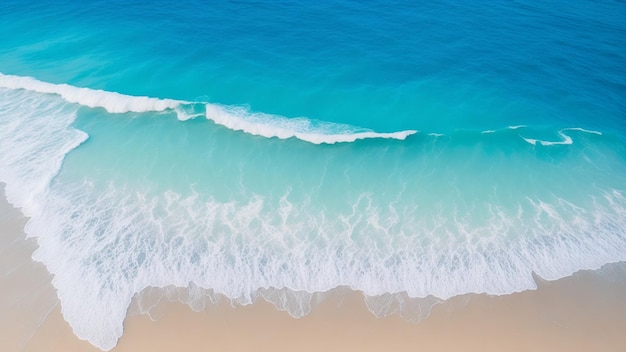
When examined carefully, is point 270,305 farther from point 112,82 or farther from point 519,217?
point 112,82

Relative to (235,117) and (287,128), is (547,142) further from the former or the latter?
(235,117)

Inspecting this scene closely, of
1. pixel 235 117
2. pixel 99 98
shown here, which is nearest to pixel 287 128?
pixel 235 117

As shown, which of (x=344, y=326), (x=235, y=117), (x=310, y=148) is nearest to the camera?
(x=344, y=326)

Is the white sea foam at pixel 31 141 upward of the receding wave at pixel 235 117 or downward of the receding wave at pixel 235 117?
downward

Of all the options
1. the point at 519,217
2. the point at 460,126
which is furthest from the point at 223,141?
the point at 519,217

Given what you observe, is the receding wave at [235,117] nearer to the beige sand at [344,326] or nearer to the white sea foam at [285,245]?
the white sea foam at [285,245]

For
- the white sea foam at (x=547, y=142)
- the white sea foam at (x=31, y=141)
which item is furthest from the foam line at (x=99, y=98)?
the white sea foam at (x=547, y=142)

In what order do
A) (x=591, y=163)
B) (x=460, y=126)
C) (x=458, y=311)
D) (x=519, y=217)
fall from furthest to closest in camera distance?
(x=460, y=126) → (x=591, y=163) → (x=519, y=217) → (x=458, y=311)
